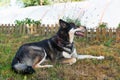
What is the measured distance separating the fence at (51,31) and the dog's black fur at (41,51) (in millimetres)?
3992

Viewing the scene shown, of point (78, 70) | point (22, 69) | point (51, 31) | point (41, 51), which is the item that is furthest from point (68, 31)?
point (51, 31)

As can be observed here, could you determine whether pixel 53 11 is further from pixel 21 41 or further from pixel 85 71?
pixel 85 71

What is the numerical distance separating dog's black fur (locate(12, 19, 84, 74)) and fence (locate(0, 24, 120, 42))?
3.99 meters

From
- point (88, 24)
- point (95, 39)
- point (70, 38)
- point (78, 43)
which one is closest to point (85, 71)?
point (70, 38)

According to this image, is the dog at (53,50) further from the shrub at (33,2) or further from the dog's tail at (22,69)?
the shrub at (33,2)

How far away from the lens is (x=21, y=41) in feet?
37.8

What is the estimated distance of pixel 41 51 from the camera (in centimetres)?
719

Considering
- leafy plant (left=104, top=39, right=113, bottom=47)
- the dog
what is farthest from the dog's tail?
leafy plant (left=104, top=39, right=113, bottom=47)

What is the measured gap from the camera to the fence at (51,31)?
1153 centimetres

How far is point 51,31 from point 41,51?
5.96m

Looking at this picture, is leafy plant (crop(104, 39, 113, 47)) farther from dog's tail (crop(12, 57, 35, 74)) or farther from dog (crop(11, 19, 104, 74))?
dog's tail (crop(12, 57, 35, 74))

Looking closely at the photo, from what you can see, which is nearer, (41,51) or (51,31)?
(41,51)

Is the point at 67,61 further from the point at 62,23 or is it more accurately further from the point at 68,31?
the point at 62,23

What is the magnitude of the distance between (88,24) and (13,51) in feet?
22.5
